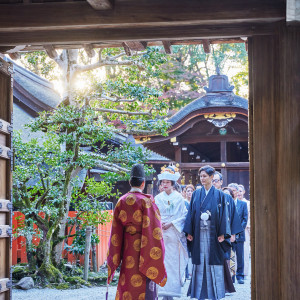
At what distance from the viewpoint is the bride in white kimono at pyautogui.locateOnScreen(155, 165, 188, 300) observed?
303 inches

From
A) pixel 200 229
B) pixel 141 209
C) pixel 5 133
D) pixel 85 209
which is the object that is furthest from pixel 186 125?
pixel 5 133

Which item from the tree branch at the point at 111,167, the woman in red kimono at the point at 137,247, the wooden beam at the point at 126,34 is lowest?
the woman in red kimono at the point at 137,247

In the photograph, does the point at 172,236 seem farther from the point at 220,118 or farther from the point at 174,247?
the point at 220,118

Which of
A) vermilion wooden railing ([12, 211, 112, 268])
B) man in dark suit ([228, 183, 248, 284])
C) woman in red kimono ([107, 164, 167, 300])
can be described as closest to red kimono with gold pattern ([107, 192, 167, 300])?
woman in red kimono ([107, 164, 167, 300])

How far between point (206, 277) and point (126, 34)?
4063 millimetres

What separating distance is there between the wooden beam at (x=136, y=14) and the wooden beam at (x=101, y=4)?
85 mm

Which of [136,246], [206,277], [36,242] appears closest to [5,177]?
[136,246]

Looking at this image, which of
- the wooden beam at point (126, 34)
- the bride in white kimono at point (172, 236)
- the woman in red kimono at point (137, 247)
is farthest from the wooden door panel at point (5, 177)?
the bride in white kimono at point (172, 236)

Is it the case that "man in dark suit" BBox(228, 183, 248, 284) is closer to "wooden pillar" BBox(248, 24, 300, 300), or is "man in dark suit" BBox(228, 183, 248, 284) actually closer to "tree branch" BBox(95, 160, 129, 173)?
"tree branch" BBox(95, 160, 129, 173)

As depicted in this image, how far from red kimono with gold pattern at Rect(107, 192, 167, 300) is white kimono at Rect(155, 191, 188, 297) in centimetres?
190

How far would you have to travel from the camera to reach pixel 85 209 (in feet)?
32.5

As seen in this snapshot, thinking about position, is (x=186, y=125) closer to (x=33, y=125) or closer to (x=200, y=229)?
(x=33, y=125)

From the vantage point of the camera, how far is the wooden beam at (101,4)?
432 centimetres

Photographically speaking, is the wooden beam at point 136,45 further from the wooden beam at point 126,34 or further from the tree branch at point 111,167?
the tree branch at point 111,167
